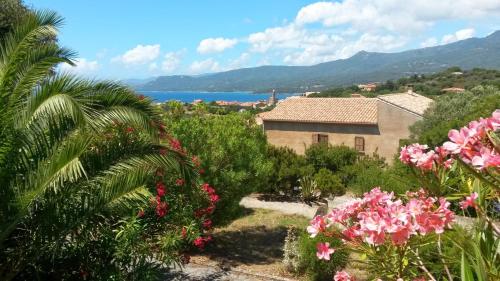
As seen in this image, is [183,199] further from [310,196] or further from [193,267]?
[310,196]

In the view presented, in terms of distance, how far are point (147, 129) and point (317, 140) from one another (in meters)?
26.7

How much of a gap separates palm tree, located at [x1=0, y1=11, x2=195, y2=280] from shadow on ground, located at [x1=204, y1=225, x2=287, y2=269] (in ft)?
18.7

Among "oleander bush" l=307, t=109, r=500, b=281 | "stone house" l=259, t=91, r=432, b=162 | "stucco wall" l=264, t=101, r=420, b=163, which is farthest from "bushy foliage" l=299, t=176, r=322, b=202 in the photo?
"oleander bush" l=307, t=109, r=500, b=281

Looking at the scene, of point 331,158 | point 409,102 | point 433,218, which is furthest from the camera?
point 409,102

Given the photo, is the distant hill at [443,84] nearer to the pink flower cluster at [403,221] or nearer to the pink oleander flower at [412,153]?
the pink oleander flower at [412,153]

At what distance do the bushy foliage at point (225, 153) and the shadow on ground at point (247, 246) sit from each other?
3.21ft

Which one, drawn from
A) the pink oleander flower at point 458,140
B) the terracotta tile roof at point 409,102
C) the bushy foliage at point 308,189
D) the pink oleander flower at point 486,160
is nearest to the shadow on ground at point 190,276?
the pink oleander flower at point 458,140

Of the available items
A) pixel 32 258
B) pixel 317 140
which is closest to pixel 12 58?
pixel 32 258

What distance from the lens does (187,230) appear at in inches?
288

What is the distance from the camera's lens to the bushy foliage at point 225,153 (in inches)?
431

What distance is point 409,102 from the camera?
33844mm

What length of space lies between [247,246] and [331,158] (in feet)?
38.2

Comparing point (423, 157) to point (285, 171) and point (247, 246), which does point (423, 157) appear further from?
point (285, 171)

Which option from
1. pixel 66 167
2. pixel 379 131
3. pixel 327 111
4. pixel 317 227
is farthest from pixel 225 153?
pixel 327 111
